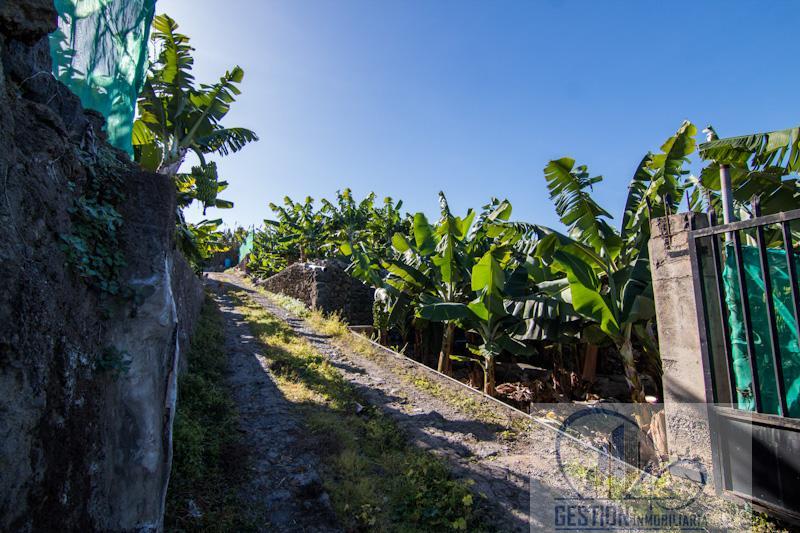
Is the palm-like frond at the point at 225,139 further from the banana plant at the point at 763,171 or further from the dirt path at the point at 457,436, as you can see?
the banana plant at the point at 763,171

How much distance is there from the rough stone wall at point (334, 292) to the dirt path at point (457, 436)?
6.01 m

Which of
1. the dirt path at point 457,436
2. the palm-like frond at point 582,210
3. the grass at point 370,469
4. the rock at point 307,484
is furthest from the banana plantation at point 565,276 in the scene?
the rock at point 307,484

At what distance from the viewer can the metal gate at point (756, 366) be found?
2.80m

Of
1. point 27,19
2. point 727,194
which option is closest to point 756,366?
point 727,194

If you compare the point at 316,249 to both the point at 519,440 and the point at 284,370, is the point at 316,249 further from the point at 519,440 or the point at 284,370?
the point at 519,440

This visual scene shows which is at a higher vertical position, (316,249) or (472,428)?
(316,249)

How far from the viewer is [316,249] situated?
802 inches

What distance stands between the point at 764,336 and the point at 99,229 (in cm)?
518

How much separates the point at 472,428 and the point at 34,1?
6282 millimetres

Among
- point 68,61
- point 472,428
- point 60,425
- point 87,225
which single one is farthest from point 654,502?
point 68,61

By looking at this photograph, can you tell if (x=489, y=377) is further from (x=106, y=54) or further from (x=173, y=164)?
(x=106, y=54)

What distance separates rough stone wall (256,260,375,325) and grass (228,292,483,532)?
7139 mm

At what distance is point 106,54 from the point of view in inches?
147

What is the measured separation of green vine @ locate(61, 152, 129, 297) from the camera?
2.54 meters
